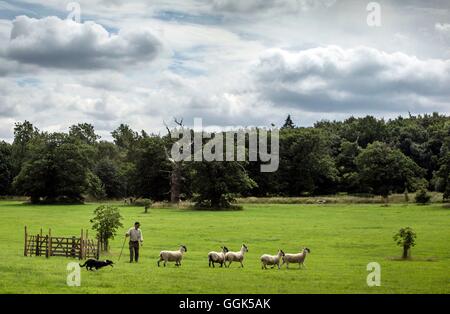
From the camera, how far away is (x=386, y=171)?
12156cm

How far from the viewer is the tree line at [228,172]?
336ft

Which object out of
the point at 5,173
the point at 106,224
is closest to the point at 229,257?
the point at 106,224

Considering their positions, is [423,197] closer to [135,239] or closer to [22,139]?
[135,239]

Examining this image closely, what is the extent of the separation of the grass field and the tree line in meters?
35.0

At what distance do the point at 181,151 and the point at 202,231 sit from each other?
6454 centimetres

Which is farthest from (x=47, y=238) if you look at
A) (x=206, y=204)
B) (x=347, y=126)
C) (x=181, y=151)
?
(x=347, y=126)

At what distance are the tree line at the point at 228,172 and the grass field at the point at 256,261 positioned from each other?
34975mm

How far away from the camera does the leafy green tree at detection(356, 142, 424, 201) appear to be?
121 metres

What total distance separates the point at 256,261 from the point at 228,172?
64.7 metres

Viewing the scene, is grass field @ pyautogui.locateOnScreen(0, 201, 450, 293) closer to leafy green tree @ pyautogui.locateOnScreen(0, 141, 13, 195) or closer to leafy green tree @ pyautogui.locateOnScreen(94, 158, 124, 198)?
leafy green tree @ pyautogui.locateOnScreen(94, 158, 124, 198)

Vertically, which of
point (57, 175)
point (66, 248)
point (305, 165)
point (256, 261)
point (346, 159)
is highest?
point (346, 159)

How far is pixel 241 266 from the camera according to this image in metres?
33.8
